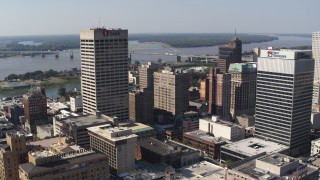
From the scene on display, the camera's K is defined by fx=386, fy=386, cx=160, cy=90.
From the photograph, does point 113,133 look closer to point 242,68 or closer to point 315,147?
point 315,147

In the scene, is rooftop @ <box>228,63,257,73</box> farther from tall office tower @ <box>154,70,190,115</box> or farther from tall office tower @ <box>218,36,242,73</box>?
tall office tower @ <box>218,36,242,73</box>

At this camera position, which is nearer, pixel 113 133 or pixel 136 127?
pixel 113 133

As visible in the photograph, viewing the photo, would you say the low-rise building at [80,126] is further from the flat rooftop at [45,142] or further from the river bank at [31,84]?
the river bank at [31,84]

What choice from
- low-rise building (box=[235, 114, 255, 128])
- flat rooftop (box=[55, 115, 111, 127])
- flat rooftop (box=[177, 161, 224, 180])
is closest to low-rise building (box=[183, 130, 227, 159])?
flat rooftop (box=[177, 161, 224, 180])

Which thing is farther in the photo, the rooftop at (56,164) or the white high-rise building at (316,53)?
the white high-rise building at (316,53)

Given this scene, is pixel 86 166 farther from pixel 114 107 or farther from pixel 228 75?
pixel 228 75

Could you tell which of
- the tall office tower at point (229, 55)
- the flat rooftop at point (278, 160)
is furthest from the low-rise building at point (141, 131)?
the tall office tower at point (229, 55)

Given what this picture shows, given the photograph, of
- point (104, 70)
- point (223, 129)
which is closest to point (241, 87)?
point (223, 129)

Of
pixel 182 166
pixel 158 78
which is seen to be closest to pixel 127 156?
pixel 182 166
